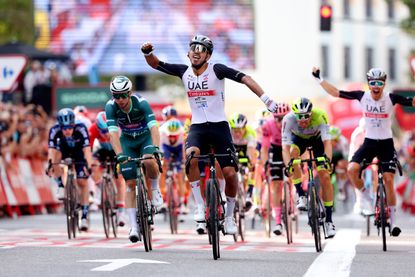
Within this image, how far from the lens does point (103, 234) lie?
74.8ft

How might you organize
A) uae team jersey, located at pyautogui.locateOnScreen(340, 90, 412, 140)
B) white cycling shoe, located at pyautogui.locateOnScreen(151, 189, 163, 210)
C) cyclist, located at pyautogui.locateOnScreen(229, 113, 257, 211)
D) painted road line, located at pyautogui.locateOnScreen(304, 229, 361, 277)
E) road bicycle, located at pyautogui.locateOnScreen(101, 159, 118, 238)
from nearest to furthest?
painted road line, located at pyautogui.locateOnScreen(304, 229, 361, 277) < white cycling shoe, located at pyautogui.locateOnScreen(151, 189, 163, 210) < uae team jersey, located at pyautogui.locateOnScreen(340, 90, 412, 140) < road bicycle, located at pyautogui.locateOnScreen(101, 159, 118, 238) < cyclist, located at pyautogui.locateOnScreen(229, 113, 257, 211)

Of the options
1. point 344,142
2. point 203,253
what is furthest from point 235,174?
point 344,142

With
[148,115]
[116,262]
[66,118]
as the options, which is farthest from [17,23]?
[116,262]

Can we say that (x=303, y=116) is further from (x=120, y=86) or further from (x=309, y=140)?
(x=120, y=86)

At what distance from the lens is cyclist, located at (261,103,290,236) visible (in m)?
21.5

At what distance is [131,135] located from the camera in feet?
61.8

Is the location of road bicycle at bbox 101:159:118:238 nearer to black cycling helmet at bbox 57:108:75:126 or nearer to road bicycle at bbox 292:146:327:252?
black cycling helmet at bbox 57:108:75:126

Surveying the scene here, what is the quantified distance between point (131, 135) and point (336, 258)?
3.25 meters

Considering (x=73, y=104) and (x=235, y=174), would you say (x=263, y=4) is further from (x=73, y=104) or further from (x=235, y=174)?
(x=235, y=174)

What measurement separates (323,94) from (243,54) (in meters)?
17.0

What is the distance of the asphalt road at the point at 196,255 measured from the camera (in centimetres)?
1523

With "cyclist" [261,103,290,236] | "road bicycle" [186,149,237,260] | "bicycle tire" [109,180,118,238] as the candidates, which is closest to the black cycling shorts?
"road bicycle" [186,149,237,260]

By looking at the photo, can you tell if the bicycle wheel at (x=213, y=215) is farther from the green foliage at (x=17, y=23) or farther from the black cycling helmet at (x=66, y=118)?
the green foliage at (x=17, y=23)

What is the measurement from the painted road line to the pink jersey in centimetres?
165
